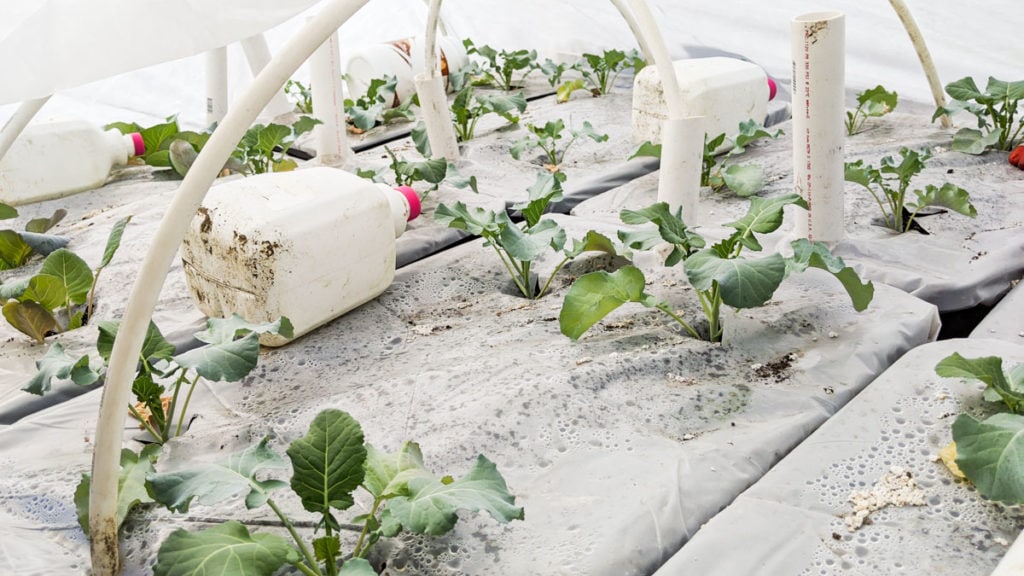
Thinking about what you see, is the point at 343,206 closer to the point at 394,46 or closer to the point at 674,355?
the point at 674,355

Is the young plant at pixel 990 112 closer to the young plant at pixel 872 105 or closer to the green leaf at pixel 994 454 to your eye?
the young plant at pixel 872 105

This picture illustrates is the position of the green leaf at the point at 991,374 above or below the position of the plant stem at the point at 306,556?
above

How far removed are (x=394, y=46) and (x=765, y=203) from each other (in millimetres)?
1666

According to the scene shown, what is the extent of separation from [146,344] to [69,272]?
1.35 feet

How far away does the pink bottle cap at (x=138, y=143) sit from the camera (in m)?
2.21

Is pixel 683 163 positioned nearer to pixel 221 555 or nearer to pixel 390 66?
pixel 221 555

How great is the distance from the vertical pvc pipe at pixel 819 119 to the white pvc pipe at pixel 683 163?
6.9 inches

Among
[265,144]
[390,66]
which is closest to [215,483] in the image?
[265,144]

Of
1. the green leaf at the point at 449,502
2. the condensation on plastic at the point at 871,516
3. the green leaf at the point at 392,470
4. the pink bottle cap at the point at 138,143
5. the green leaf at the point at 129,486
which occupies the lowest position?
the condensation on plastic at the point at 871,516

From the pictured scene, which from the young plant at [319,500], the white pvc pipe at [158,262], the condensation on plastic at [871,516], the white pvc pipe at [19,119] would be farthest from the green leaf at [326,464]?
the white pvc pipe at [19,119]

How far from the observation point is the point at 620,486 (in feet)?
3.18

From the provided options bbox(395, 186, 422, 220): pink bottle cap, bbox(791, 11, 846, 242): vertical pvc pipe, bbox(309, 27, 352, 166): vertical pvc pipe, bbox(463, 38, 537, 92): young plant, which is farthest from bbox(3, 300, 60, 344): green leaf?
bbox(463, 38, 537, 92): young plant

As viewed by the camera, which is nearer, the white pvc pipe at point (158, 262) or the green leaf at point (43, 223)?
the white pvc pipe at point (158, 262)

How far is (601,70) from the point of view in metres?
2.65
